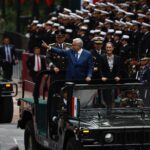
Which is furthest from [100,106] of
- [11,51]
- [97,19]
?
[11,51]

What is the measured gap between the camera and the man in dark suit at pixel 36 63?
30.3 metres

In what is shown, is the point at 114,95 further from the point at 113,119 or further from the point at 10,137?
the point at 10,137

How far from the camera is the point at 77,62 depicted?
1856 centimetres

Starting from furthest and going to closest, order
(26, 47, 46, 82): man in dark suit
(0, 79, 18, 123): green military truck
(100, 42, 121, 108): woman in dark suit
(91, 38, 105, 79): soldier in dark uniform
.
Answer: (26, 47, 46, 82): man in dark suit < (0, 79, 18, 123): green military truck < (91, 38, 105, 79): soldier in dark uniform < (100, 42, 121, 108): woman in dark suit

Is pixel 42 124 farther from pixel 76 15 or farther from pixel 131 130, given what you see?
pixel 76 15

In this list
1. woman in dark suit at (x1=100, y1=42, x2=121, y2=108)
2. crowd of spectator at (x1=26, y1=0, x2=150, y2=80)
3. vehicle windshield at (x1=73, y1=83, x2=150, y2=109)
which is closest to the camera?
vehicle windshield at (x1=73, y1=83, x2=150, y2=109)

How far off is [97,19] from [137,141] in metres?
15.1

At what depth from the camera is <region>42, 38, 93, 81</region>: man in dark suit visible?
18219mm

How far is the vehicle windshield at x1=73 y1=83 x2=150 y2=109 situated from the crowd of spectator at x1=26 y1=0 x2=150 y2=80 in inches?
212

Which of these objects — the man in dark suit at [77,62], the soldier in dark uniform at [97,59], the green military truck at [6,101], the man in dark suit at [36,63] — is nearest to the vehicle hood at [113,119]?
the man in dark suit at [77,62]

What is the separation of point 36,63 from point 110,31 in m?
4.77

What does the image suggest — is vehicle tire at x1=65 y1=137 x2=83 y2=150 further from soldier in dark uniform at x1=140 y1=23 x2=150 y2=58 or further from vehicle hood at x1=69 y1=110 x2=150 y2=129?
soldier in dark uniform at x1=140 y1=23 x2=150 y2=58

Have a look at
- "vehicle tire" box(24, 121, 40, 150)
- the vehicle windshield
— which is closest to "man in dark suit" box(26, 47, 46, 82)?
"vehicle tire" box(24, 121, 40, 150)

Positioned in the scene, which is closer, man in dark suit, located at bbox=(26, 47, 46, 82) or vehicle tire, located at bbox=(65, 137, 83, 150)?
vehicle tire, located at bbox=(65, 137, 83, 150)
